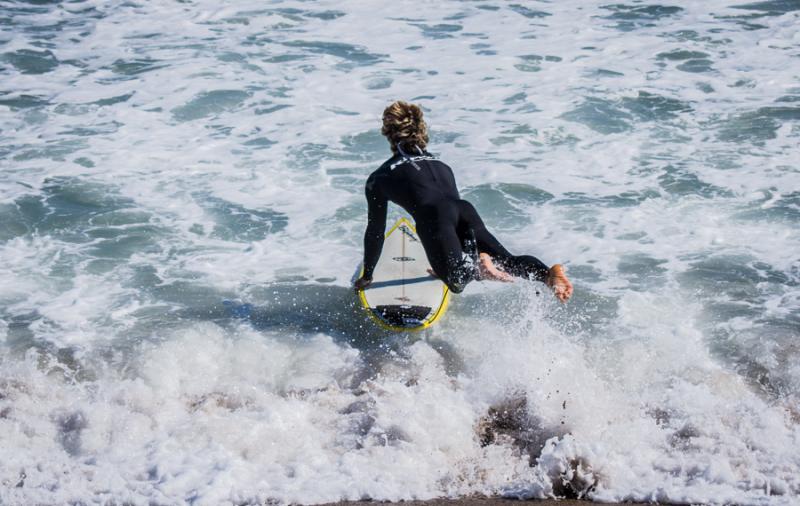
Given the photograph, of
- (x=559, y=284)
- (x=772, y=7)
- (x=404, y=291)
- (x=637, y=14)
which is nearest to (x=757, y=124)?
(x=637, y=14)

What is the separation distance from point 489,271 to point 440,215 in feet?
1.76

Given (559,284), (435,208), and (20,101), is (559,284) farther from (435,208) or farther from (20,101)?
(20,101)

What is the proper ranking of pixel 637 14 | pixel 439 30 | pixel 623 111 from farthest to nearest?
pixel 637 14 < pixel 439 30 < pixel 623 111

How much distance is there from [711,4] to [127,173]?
35.0 ft

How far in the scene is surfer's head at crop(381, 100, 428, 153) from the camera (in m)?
6.27

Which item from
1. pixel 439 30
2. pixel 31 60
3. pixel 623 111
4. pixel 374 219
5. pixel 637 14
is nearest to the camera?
pixel 374 219

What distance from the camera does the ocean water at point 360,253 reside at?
514cm

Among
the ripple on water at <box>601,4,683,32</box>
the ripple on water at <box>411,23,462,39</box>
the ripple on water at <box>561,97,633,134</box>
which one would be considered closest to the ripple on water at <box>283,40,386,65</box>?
the ripple on water at <box>411,23,462,39</box>

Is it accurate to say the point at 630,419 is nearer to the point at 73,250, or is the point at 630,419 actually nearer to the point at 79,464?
the point at 79,464

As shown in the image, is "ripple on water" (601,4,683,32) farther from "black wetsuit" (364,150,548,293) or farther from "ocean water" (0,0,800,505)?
"black wetsuit" (364,150,548,293)

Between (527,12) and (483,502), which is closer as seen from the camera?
(483,502)

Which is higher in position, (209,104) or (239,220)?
(209,104)

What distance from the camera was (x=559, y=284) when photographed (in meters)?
5.85

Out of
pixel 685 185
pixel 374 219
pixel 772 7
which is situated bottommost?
pixel 685 185
